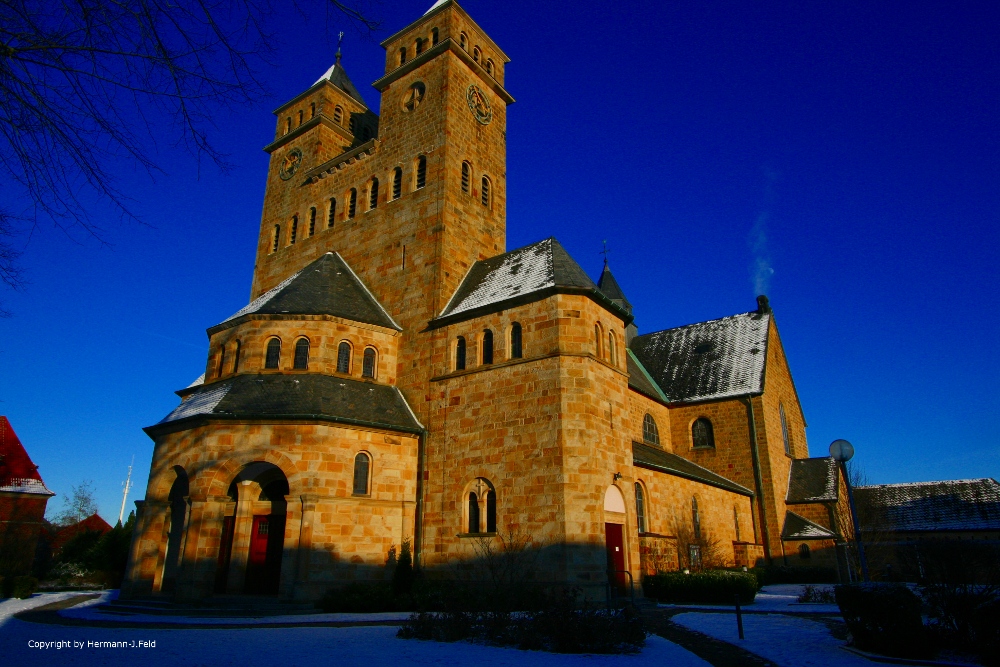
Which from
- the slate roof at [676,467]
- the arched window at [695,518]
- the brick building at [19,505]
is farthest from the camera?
the brick building at [19,505]

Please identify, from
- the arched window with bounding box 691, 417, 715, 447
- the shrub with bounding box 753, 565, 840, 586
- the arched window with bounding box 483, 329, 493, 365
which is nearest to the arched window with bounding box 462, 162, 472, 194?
the arched window with bounding box 483, 329, 493, 365

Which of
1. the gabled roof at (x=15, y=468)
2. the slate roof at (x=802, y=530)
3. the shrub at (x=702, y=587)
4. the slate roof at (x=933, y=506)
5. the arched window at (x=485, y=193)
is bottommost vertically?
the shrub at (x=702, y=587)

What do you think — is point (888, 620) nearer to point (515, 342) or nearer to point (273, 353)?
point (515, 342)

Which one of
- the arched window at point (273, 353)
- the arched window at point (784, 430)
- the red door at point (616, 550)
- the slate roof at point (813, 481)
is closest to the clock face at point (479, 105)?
the arched window at point (273, 353)

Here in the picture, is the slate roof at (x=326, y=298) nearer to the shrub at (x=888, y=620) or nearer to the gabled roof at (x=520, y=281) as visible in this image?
the gabled roof at (x=520, y=281)

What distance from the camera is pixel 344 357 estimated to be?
75.3 ft

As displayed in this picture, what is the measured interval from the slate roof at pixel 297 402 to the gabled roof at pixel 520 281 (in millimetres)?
3660

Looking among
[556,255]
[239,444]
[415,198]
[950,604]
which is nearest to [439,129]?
[415,198]

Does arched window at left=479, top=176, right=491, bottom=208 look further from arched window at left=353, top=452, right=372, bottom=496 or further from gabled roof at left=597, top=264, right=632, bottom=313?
gabled roof at left=597, top=264, right=632, bottom=313

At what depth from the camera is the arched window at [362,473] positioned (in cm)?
2002

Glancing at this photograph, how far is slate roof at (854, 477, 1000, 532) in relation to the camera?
3192 centimetres

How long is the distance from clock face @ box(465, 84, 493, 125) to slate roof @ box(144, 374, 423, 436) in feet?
46.0

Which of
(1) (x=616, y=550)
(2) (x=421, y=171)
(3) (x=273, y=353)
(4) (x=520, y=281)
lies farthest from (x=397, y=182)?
(1) (x=616, y=550)

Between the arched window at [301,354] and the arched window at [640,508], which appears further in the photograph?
the arched window at [640,508]
